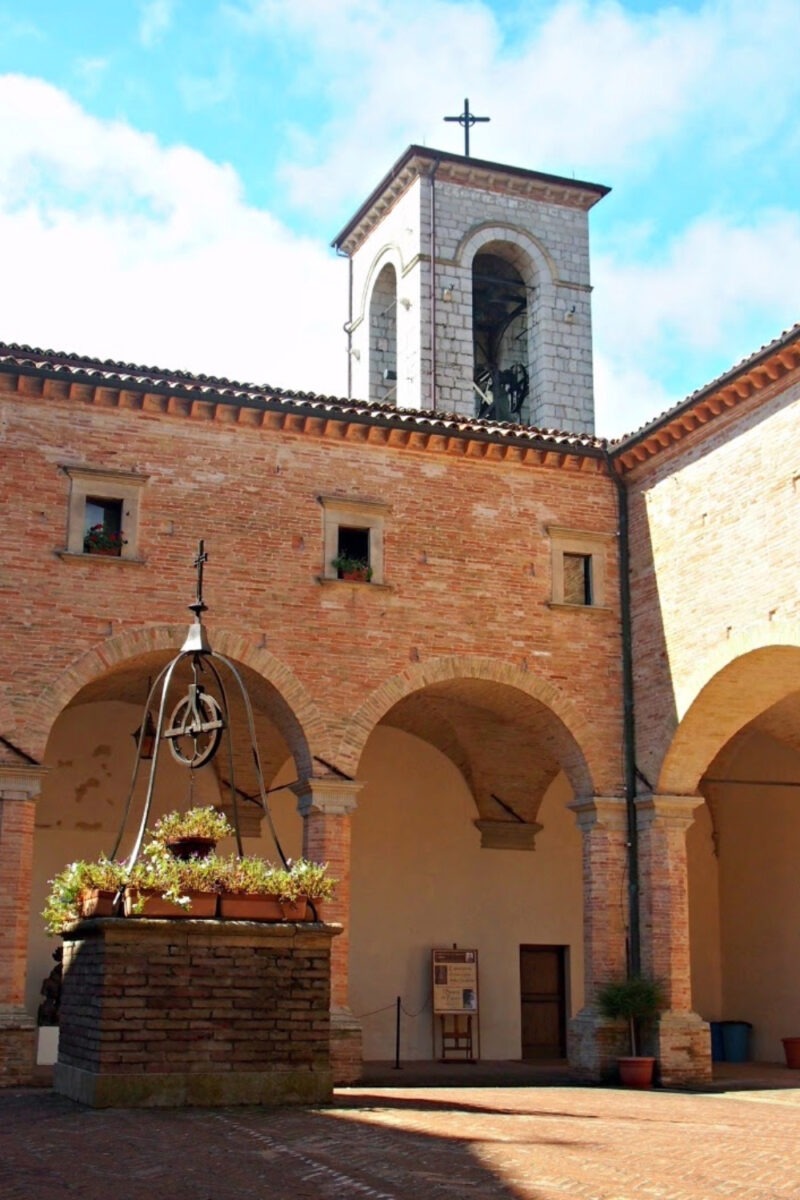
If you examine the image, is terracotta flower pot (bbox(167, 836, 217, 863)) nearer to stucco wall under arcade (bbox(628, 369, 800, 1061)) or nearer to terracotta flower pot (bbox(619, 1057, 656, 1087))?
stucco wall under arcade (bbox(628, 369, 800, 1061))

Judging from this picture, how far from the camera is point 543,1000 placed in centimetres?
2211

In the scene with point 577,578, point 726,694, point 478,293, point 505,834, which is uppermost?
point 478,293

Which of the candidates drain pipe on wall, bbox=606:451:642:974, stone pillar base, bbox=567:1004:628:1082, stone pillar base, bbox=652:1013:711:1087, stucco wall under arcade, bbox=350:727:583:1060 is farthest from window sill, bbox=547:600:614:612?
stone pillar base, bbox=652:1013:711:1087

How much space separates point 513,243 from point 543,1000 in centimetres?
1272

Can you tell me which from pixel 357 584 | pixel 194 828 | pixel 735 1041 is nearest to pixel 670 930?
pixel 735 1041

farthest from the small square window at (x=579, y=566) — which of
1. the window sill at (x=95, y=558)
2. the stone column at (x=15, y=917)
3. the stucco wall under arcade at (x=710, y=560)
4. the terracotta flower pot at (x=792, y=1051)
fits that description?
the stone column at (x=15, y=917)

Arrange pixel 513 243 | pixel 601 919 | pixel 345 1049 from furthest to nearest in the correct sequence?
pixel 513 243
pixel 601 919
pixel 345 1049

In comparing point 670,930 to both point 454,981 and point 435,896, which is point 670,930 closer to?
point 454,981

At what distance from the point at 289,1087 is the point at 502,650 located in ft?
26.9

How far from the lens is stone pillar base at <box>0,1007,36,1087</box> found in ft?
49.3

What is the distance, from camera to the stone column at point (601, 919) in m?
17.8

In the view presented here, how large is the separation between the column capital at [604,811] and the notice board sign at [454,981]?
141 inches

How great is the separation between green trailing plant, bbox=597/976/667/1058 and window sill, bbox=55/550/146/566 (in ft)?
24.9

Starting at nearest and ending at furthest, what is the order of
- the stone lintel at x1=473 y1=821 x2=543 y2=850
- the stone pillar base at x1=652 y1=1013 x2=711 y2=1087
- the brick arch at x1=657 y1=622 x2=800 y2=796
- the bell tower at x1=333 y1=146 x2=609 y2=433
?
the brick arch at x1=657 y1=622 x2=800 y2=796
the stone pillar base at x1=652 y1=1013 x2=711 y2=1087
the stone lintel at x1=473 y1=821 x2=543 y2=850
the bell tower at x1=333 y1=146 x2=609 y2=433
